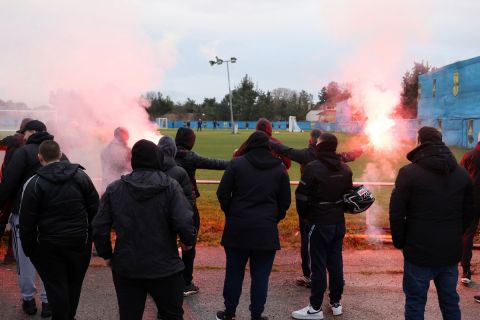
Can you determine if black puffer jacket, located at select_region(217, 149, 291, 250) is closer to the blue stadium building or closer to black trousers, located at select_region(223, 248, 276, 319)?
black trousers, located at select_region(223, 248, 276, 319)

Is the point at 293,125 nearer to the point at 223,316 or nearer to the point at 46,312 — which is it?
the point at 223,316

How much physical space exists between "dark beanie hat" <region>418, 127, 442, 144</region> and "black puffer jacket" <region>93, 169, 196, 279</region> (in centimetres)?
202

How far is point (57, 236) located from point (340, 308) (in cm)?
277

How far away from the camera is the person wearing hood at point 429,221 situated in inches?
150

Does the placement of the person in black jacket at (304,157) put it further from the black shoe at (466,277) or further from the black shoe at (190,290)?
the black shoe at (466,277)

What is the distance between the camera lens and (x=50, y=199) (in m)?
3.75

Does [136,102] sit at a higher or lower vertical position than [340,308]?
higher

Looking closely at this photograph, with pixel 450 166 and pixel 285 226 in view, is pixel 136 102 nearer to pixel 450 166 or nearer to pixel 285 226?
pixel 285 226

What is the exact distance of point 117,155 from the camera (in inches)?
250

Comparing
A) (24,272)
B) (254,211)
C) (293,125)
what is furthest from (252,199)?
(293,125)

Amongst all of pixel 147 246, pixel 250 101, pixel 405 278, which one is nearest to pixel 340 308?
pixel 405 278

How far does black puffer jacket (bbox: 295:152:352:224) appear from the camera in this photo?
4.63m

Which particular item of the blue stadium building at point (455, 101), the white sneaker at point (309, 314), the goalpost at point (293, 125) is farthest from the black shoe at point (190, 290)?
the goalpost at point (293, 125)

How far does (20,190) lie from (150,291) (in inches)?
78.3
